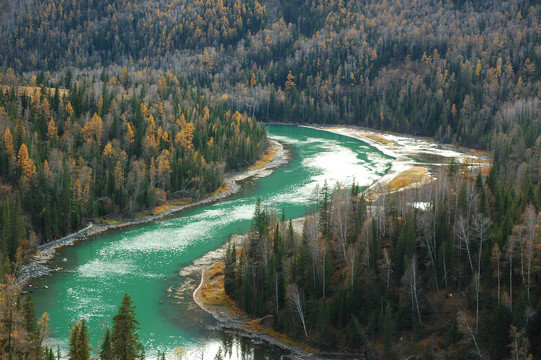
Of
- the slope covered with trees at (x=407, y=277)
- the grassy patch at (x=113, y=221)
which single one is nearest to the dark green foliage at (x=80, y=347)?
the slope covered with trees at (x=407, y=277)

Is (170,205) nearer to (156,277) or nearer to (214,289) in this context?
(156,277)

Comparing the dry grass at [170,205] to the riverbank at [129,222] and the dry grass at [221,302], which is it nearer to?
the riverbank at [129,222]

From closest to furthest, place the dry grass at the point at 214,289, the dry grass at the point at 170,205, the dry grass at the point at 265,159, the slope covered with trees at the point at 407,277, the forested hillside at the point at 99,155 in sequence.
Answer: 1. the slope covered with trees at the point at 407,277
2. the dry grass at the point at 214,289
3. the forested hillside at the point at 99,155
4. the dry grass at the point at 170,205
5. the dry grass at the point at 265,159

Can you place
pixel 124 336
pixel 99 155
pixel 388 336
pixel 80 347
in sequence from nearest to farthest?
pixel 80 347
pixel 124 336
pixel 388 336
pixel 99 155

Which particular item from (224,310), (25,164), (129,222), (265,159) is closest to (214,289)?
(224,310)

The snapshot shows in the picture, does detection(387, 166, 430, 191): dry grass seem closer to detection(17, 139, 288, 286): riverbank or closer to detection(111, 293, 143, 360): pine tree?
detection(17, 139, 288, 286): riverbank

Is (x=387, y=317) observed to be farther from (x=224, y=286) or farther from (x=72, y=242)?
(x=72, y=242)
